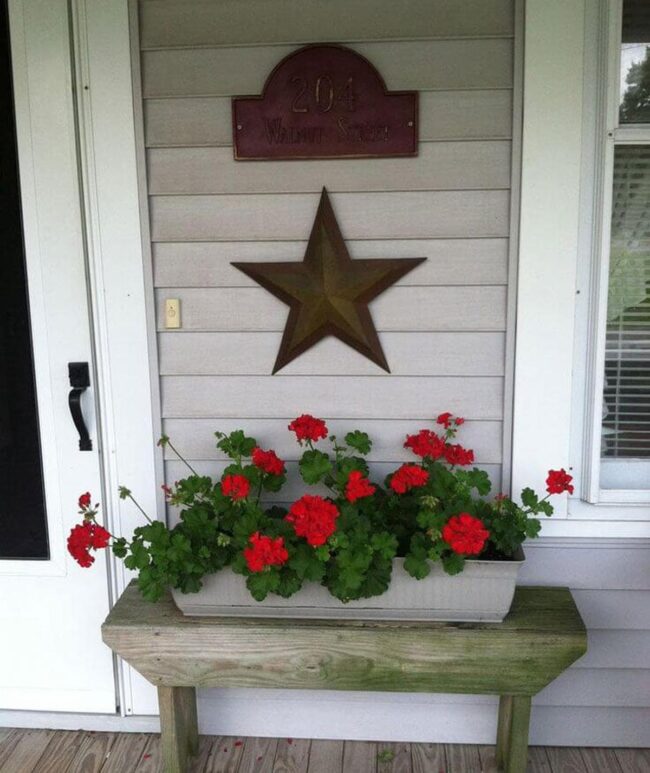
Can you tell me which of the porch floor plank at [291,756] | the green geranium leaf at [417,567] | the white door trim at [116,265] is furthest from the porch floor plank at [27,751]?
the green geranium leaf at [417,567]

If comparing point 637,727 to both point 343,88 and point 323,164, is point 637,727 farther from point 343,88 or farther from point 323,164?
point 343,88

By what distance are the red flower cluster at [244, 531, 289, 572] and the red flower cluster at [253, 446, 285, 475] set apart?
0.82 ft

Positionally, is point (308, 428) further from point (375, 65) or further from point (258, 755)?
point (258, 755)

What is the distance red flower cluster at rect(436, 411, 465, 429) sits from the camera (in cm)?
196

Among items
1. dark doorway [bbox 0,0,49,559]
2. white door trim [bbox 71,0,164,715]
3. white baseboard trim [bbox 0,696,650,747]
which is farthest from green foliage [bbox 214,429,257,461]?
white baseboard trim [bbox 0,696,650,747]

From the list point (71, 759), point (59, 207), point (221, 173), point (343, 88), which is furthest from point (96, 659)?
point (343, 88)

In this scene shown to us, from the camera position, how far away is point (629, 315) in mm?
1980

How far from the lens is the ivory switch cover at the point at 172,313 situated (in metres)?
2.02

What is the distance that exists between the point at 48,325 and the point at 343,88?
1099mm

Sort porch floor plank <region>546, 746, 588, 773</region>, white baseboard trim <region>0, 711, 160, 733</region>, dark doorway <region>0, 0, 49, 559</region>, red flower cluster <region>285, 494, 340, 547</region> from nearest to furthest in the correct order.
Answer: red flower cluster <region>285, 494, 340, 547</region>
dark doorway <region>0, 0, 49, 559</region>
porch floor plank <region>546, 746, 588, 773</region>
white baseboard trim <region>0, 711, 160, 733</region>

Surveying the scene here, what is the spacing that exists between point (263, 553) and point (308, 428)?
38cm

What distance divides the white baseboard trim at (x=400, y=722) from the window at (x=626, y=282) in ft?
2.47

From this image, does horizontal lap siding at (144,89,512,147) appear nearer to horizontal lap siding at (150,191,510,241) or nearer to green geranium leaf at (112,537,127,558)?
horizontal lap siding at (150,191,510,241)

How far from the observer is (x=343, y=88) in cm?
189
